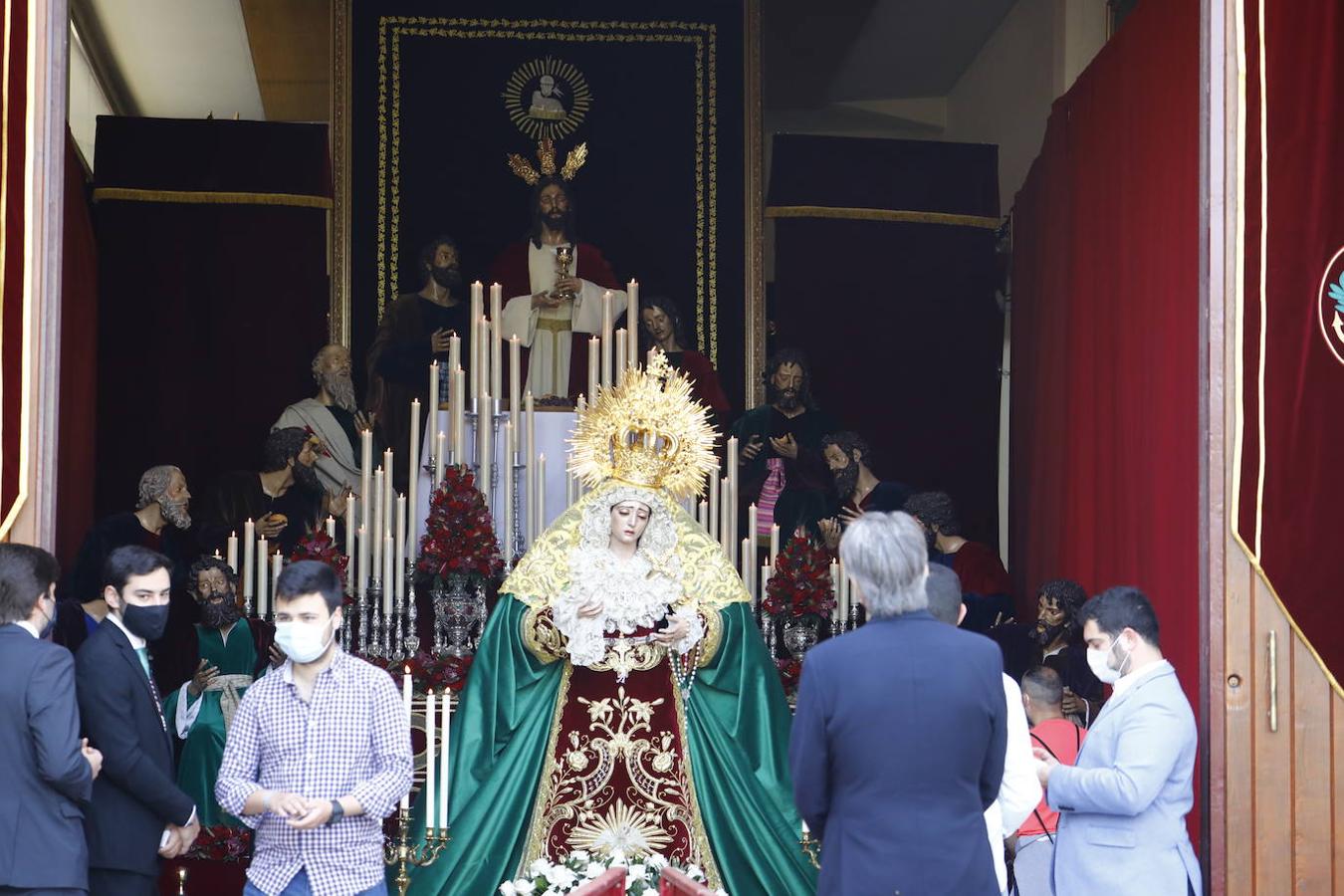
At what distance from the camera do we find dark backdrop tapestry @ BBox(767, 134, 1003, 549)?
912 cm

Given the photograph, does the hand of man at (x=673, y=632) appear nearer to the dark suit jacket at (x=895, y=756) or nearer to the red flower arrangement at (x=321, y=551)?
the red flower arrangement at (x=321, y=551)

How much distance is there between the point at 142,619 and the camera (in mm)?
4129

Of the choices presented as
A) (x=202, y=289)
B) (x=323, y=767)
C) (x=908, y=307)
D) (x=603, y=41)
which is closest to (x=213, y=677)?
(x=323, y=767)

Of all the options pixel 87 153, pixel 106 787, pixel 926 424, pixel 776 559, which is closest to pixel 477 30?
pixel 87 153

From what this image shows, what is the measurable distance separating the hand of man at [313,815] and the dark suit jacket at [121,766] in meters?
0.34

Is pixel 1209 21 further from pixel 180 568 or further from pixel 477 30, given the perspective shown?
pixel 477 30

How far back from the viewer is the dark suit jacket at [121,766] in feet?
13.1

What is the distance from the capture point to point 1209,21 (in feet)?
16.3

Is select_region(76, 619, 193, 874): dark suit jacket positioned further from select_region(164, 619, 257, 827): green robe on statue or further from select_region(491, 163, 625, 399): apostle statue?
select_region(491, 163, 625, 399): apostle statue

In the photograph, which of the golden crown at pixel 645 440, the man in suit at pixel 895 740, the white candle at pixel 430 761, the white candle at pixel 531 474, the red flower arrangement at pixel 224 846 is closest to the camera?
the man in suit at pixel 895 740

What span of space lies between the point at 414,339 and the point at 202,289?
1.02 m

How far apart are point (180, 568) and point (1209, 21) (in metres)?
4.36

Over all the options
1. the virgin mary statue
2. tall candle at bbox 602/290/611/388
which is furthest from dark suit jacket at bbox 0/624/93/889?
tall candle at bbox 602/290/611/388

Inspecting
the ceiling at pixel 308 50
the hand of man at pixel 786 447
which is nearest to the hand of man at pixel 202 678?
the hand of man at pixel 786 447
